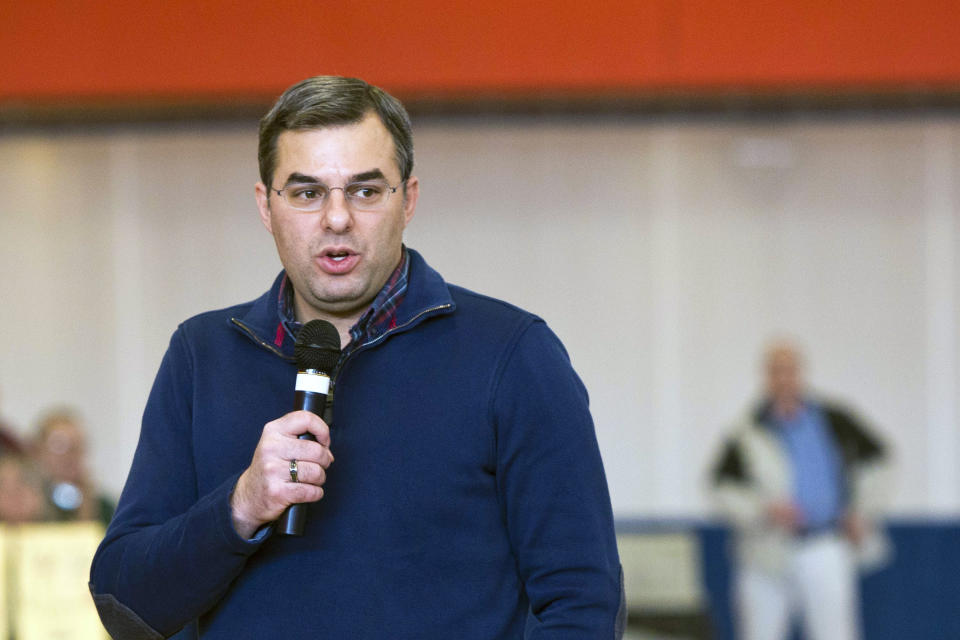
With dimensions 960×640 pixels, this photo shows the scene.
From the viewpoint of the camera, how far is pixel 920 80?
4.67 meters

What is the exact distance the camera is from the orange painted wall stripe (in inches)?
181

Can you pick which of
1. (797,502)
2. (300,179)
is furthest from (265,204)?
(797,502)

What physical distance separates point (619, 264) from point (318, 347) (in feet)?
14.7

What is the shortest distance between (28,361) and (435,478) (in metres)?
4.81

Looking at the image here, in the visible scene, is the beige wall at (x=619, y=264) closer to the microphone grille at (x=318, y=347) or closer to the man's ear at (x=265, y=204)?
the man's ear at (x=265, y=204)

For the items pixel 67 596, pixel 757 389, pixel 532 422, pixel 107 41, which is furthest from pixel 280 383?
pixel 757 389

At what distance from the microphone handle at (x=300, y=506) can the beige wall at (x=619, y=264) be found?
14.5ft

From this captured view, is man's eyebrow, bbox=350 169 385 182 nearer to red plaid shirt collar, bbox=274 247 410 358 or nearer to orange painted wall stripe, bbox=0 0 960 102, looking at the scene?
red plaid shirt collar, bbox=274 247 410 358

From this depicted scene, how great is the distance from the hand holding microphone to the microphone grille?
2 centimetres

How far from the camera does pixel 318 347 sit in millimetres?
1328

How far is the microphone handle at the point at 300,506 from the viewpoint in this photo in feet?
4.11

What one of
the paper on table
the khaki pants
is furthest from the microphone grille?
the khaki pants

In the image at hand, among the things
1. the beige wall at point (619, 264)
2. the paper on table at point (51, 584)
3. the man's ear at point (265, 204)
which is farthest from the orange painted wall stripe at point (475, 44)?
the man's ear at point (265, 204)

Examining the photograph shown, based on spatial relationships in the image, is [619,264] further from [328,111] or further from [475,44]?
[328,111]
